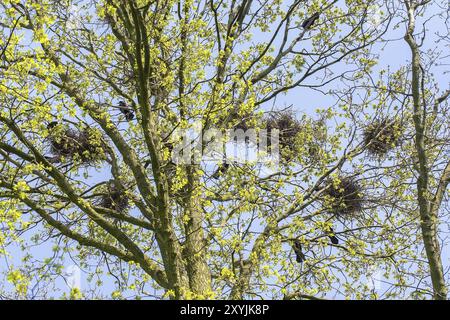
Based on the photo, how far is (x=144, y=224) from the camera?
8.51m

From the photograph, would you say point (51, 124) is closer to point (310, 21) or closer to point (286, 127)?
point (286, 127)

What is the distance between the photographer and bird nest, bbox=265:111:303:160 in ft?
33.0

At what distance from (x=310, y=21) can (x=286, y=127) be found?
195 cm

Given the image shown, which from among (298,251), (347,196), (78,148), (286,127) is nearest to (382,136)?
(347,196)

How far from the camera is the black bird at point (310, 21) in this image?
31.5ft

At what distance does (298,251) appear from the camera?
8.70 m

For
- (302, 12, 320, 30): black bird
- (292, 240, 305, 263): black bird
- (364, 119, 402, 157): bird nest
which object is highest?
(302, 12, 320, 30): black bird

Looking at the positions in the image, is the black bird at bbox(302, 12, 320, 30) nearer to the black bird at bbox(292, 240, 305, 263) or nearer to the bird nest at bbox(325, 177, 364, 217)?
Result: the bird nest at bbox(325, 177, 364, 217)

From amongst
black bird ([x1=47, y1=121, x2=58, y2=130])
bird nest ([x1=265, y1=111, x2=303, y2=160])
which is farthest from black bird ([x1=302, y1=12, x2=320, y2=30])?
black bird ([x1=47, y1=121, x2=58, y2=130])

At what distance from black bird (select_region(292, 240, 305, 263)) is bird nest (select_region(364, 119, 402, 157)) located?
2107 mm

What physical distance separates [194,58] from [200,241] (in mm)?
2744

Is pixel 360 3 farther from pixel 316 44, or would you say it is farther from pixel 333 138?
pixel 333 138

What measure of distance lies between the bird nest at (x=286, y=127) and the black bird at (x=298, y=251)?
73.4 inches

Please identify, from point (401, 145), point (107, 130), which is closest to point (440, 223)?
point (401, 145)
